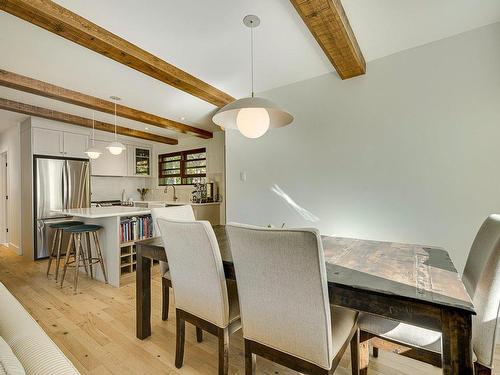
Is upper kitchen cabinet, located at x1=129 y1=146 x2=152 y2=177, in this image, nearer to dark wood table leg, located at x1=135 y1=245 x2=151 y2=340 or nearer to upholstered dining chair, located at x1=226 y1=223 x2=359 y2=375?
dark wood table leg, located at x1=135 y1=245 x2=151 y2=340

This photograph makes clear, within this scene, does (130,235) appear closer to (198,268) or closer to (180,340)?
(180,340)

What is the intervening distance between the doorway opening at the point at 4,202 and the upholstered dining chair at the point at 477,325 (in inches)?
258

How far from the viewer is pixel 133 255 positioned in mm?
3229

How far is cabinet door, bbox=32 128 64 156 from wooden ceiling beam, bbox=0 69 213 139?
1.45m

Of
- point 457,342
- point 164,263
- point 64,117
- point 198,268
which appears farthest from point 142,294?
point 64,117

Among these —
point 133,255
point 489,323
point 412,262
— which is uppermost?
point 412,262

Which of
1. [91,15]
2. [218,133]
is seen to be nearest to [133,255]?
[91,15]

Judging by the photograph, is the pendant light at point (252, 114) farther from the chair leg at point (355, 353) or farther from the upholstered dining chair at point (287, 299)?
the chair leg at point (355, 353)

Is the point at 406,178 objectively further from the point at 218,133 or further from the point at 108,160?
the point at 108,160

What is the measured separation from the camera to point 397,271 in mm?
1206

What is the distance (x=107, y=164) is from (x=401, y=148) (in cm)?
522

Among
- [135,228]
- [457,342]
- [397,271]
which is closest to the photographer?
[457,342]

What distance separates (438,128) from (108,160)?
5.50 metres

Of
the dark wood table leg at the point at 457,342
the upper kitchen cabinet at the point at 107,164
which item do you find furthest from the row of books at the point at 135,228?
the dark wood table leg at the point at 457,342
